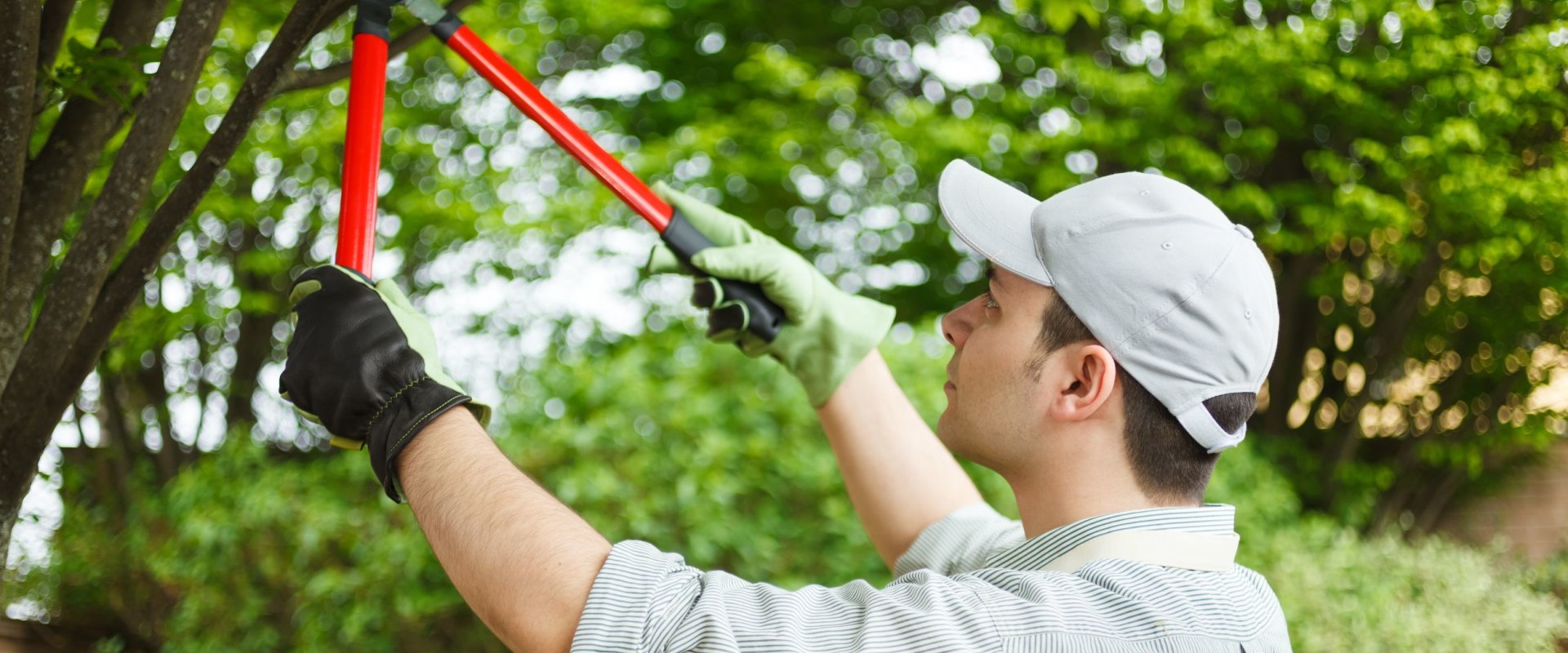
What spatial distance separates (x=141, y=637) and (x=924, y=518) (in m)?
4.74

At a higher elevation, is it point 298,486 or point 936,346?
point 298,486

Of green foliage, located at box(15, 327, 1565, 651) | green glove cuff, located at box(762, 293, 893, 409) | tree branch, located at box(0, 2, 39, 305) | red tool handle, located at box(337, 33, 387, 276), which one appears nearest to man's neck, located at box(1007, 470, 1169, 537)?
green glove cuff, located at box(762, 293, 893, 409)

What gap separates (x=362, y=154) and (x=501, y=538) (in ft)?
2.43

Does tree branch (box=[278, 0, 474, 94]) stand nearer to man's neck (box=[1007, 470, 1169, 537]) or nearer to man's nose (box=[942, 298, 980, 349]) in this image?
man's nose (box=[942, 298, 980, 349])

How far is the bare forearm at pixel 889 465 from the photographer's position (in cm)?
223

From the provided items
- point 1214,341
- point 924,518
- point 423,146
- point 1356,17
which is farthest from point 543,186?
point 1214,341

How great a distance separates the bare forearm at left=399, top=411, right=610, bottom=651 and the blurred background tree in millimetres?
738

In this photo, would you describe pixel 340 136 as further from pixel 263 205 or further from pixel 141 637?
pixel 141 637

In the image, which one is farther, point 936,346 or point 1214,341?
point 936,346

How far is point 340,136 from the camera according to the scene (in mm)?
6496

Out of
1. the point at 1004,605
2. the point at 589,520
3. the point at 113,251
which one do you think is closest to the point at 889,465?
the point at 1004,605

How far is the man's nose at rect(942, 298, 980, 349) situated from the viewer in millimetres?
1784

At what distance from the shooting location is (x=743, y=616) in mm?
1300

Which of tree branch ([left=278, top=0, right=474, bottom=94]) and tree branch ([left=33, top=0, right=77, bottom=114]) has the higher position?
tree branch ([left=33, top=0, right=77, bottom=114])
